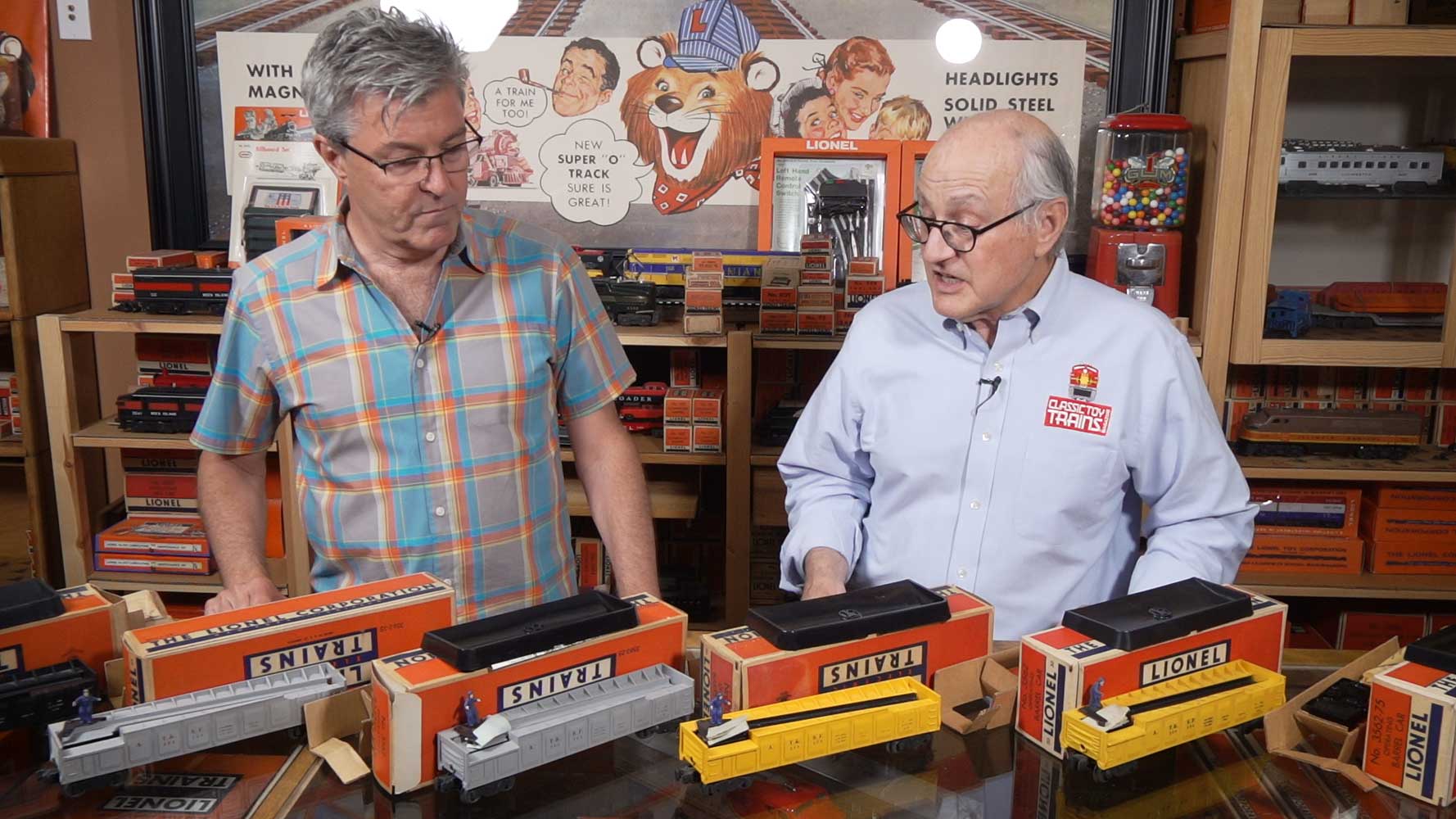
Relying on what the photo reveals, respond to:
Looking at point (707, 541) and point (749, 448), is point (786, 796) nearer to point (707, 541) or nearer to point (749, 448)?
point (749, 448)

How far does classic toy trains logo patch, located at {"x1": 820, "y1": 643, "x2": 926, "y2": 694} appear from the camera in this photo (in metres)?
1.25

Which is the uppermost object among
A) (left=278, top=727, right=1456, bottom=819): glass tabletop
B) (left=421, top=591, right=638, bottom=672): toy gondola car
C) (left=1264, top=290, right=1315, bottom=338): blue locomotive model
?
(left=1264, top=290, right=1315, bottom=338): blue locomotive model

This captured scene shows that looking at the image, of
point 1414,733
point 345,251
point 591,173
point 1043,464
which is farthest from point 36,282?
point 1414,733

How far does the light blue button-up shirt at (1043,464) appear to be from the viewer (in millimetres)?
1719

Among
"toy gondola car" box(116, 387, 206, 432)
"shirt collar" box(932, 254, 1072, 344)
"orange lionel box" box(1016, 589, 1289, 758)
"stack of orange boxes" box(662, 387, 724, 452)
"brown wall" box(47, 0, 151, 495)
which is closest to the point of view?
"orange lionel box" box(1016, 589, 1289, 758)

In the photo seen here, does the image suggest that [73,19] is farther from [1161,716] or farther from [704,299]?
[1161,716]

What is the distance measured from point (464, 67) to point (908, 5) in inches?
72.5

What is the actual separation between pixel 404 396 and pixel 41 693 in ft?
2.05

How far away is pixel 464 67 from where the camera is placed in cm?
163

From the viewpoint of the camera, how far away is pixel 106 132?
11.1 ft

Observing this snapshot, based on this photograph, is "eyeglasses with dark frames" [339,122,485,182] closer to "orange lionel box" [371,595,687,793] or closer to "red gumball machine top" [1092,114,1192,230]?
"orange lionel box" [371,595,687,793]

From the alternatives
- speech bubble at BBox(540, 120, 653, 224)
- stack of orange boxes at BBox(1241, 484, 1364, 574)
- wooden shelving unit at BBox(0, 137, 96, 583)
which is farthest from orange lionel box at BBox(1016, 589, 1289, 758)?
wooden shelving unit at BBox(0, 137, 96, 583)

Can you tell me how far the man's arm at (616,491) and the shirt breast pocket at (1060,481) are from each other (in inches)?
22.1

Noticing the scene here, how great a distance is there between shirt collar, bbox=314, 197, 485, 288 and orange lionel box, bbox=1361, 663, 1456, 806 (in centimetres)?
128
